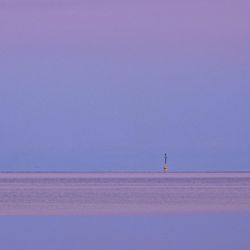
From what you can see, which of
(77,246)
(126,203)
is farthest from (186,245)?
(126,203)

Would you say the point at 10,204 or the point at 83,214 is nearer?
the point at 83,214

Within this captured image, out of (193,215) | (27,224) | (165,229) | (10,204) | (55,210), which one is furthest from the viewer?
(10,204)

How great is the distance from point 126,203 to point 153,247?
1053 centimetres

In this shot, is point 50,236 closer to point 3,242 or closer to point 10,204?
point 3,242

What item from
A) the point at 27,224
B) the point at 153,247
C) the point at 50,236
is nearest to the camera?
the point at 153,247

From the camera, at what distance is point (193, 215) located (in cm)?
1855

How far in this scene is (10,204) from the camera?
23156 mm

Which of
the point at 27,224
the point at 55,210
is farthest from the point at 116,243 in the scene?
the point at 55,210

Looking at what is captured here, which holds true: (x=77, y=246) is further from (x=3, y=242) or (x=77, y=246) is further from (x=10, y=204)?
(x=10, y=204)

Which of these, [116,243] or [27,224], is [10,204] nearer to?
[27,224]

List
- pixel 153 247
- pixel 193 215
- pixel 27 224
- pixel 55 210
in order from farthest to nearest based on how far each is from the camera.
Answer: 1. pixel 55 210
2. pixel 193 215
3. pixel 27 224
4. pixel 153 247

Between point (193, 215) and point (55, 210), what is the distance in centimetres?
344

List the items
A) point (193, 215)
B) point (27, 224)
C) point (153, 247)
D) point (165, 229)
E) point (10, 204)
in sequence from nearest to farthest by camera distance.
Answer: point (153, 247) → point (165, 229) → point (27, 224) → point (193, 215) → point (10, 204)

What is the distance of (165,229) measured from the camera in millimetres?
15516
